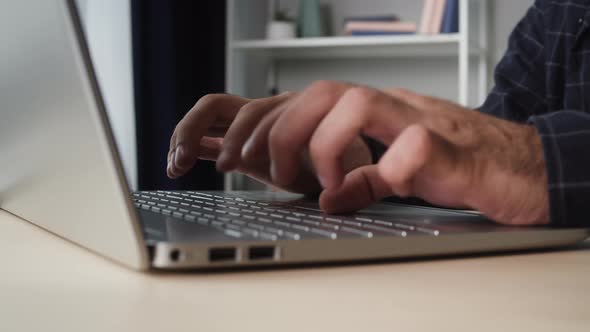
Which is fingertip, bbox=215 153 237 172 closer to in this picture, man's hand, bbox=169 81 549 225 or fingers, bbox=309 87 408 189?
man's hand, bbox=169 81 549 225

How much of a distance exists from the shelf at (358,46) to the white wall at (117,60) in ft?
1.52

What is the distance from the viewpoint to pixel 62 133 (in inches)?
16.0

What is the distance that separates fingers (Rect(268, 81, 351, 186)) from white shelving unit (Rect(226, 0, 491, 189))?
1817 mm

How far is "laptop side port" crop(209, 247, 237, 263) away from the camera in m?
0.37

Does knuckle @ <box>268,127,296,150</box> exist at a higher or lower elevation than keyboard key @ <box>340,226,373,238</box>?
higher

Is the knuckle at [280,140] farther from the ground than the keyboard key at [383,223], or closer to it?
farther from the ground

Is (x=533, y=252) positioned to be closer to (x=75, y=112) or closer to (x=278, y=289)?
(x=278, y=289)

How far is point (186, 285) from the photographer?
1.16ft

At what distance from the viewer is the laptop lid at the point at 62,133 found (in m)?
0.35

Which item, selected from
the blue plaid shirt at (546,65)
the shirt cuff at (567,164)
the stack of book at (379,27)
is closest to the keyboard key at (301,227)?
the shirt cuff at (567,164)

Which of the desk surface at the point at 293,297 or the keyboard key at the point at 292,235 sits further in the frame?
the keyboard key at the point at 292,235

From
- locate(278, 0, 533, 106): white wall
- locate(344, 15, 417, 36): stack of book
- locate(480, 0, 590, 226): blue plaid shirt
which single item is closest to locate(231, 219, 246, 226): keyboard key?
locate(480, 0, 590, 226): blue plaid shirt

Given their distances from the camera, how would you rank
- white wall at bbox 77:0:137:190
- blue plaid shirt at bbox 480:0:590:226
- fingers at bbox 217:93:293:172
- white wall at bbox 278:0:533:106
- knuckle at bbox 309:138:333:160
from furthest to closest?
white wall at bbox 278:0:533:106 < white wall at bbox 77:0:137:190 < blue plaid shirt at bbox 480:0:590:226 < fingers at bbox 217:93:293:172 < knuckle at bbox 309:138:333:160

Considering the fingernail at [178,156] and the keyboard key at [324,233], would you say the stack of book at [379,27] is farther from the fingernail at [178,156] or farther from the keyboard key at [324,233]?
the keyboard key at [324,233]
